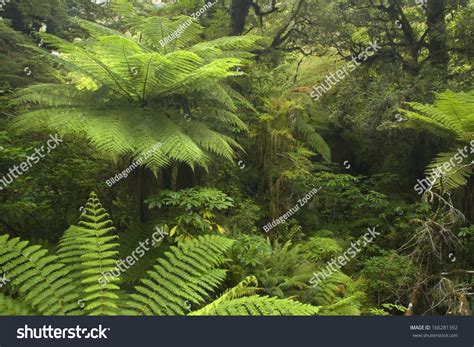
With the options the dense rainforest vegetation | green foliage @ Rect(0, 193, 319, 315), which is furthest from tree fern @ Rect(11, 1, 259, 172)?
green foliage @ Rect(0, 193, 319, 315)

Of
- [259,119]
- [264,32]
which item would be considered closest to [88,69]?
[259,119]

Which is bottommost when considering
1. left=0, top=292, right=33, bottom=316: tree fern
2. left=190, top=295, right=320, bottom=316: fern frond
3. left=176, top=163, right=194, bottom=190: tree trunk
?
left=0, top=292, right=33, bottom=316: tree fern

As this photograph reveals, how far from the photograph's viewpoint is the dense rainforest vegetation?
329cm

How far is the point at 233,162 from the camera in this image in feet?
14.6

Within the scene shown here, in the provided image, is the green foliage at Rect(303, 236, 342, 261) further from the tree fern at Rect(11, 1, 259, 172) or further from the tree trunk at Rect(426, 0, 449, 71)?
the tree trunk at Rect(426, 0, 449, 71)

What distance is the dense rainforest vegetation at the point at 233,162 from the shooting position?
329 centimetres

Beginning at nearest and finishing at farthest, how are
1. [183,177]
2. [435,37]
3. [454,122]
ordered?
[183,177]
[454,122]
[435,37]

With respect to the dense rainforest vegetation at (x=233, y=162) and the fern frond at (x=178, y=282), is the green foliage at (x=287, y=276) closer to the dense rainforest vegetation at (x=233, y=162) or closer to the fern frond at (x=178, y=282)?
the dense rainforest vegetation at (x=233, y=162)

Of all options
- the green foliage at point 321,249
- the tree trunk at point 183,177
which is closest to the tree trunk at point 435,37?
the green foliage at point 321,249

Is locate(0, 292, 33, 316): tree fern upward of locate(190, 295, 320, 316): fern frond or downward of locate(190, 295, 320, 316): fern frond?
downward

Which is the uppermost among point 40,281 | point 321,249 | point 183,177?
point 183,177

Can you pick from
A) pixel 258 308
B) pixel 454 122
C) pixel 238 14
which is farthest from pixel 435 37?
pixel 258 308

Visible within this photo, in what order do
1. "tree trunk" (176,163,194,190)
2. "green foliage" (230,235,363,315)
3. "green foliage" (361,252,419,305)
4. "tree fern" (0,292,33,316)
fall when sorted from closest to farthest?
"tree fern" (0,292,33,316) → "green foliage" (230,235,363,315) → "tree trunk" (176,163,194,190) → "green foliage" (361,252,419,305)

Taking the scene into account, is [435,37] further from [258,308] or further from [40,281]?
[40,281]
